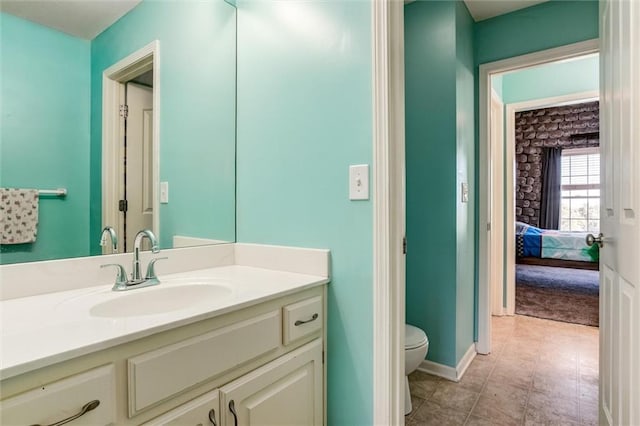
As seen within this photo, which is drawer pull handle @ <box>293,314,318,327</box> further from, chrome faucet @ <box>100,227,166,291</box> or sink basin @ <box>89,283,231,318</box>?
chrome faucet @ <box>100,227,166,291</box>

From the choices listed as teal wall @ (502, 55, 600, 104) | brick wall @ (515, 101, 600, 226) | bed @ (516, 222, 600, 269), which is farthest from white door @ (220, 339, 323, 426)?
brick wall @ (515, 101, 600, 226)

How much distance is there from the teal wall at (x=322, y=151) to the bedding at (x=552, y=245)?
17.7ft

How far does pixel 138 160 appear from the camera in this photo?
137cm

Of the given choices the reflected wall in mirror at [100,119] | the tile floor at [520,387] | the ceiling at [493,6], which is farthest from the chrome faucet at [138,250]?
the ceiling at [493,6]

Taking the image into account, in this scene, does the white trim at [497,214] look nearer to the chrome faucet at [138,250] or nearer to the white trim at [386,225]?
the white trim at [386,225]

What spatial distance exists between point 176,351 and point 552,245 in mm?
6116

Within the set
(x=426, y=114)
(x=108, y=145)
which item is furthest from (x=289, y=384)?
(x=426, y=114)

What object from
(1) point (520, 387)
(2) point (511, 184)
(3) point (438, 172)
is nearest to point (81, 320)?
(3) point (438, 172)

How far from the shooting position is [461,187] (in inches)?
85.4

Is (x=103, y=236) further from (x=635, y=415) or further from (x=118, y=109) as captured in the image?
(x=635, y=415)

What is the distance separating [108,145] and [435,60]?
1873 millimetres

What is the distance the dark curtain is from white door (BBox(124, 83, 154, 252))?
7.23 meters

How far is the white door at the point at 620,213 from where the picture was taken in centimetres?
93

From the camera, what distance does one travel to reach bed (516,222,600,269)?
5.17 meters
